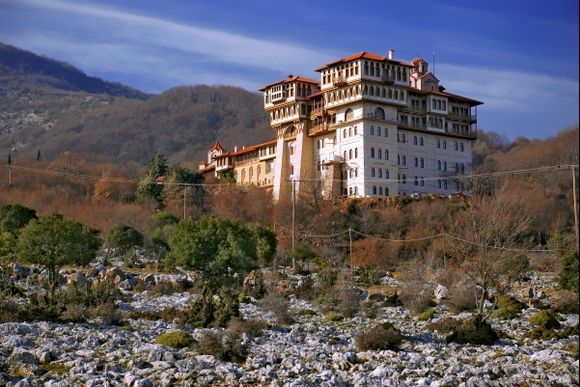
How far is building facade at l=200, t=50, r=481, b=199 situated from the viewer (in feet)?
250

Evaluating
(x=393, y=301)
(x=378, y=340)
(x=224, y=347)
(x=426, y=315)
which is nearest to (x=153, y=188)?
(x=393, y=301)

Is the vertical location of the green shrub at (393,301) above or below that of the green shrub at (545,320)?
above

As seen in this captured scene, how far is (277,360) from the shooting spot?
28.5 metres

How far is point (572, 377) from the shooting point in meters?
26.4

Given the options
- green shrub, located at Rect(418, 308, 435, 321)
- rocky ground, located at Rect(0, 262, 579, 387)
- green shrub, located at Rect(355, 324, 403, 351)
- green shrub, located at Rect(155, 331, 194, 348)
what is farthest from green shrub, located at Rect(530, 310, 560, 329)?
green shrub, located at Rect(155, 331, 194, 348)

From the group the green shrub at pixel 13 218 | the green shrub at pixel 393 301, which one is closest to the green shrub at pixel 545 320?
the green shrub at pixel 393 301

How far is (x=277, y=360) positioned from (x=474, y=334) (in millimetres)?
Answer: 7087

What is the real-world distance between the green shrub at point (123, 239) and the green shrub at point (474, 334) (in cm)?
2847

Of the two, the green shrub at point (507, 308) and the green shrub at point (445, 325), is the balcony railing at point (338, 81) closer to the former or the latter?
the green shrub at point (507, 308)

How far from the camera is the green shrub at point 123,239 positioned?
57.4 metres

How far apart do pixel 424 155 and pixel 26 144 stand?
13078 centimetres

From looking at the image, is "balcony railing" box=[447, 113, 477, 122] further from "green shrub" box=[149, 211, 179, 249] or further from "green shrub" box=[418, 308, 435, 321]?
"green shrub" box=[418, 308, 435, 321]

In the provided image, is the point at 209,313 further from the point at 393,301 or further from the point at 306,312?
the point at 393,301

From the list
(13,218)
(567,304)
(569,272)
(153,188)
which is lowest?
(567,304)
